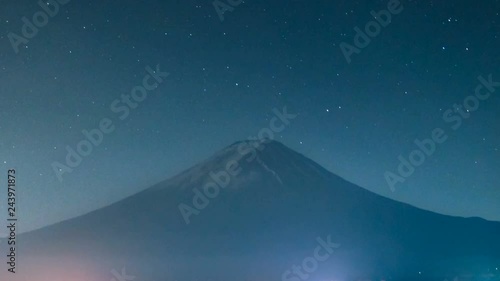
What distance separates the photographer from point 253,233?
112 meters

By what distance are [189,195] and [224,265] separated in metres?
12.7

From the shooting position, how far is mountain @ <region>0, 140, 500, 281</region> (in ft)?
307

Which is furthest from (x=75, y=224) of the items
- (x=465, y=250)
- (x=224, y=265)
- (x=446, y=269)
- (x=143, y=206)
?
(x=465, y=250)

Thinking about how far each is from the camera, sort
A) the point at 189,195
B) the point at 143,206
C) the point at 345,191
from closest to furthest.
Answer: the point at 189,195 → the point at 143,206 → the point at 345,191

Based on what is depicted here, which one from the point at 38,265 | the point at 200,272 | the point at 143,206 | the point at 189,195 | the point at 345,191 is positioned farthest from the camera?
the point at 345,191

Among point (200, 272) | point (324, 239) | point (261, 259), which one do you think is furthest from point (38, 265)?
point (324, 239)

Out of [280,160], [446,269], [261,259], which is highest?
[280,160]

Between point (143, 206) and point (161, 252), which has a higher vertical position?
point (143, 206)

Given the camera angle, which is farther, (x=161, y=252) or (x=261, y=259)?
(x=161, y=252)

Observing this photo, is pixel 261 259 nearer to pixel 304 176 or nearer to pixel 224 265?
pixel 224 265

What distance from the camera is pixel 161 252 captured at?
109m

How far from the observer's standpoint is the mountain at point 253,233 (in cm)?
9356

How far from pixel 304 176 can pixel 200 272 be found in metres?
38.2

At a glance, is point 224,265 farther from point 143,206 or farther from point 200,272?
point 143,206
